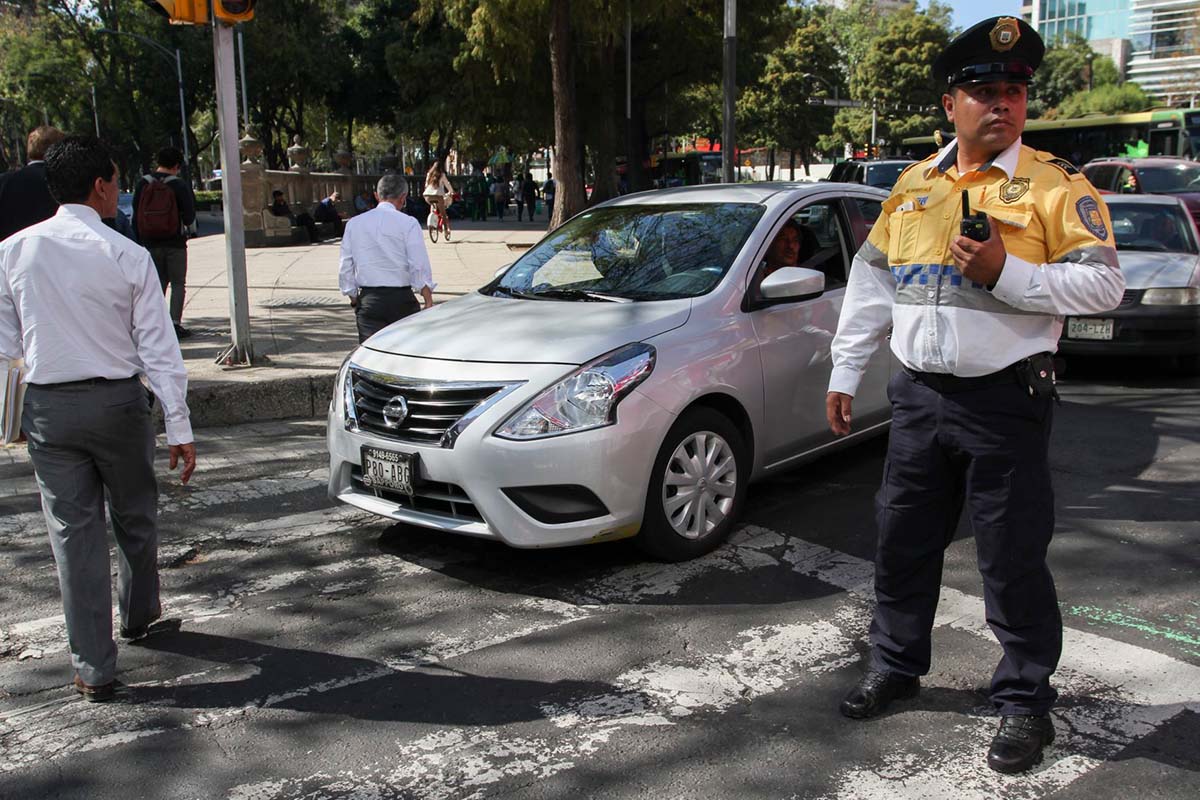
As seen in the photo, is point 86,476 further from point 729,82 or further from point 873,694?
point 729,82

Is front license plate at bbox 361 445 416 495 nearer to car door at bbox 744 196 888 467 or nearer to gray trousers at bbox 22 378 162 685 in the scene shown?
gray trousers at bbox 22 378 162 685

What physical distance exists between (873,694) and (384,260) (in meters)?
4.82

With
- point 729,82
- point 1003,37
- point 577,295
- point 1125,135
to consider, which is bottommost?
point 577,295

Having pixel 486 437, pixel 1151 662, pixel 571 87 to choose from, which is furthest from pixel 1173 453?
pixel 571 87

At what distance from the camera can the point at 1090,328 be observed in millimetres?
8867

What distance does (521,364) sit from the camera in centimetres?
451

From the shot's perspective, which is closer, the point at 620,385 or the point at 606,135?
the point at 620,385

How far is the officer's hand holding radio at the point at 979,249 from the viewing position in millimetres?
2781

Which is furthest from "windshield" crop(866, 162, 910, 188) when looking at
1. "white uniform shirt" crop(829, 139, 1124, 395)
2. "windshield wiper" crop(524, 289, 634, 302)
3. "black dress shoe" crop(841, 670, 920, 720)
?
"black dress shoe" crop(841, 670, 920, 720)

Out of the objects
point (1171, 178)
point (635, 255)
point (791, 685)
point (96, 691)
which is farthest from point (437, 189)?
point (791, 685)

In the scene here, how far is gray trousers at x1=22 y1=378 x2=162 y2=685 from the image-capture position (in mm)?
3537

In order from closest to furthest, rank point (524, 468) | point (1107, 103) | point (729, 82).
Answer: point (524, 468) → point (729, 82) → point (1107, 103)

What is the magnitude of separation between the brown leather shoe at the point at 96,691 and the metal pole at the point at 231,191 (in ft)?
17.3

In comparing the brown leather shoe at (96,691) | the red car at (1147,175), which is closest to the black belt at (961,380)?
the brown leather shoe at (96,691)
